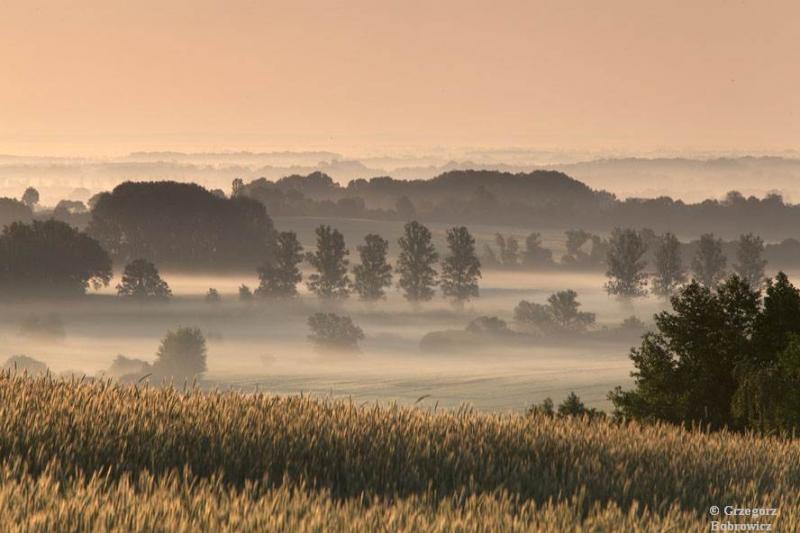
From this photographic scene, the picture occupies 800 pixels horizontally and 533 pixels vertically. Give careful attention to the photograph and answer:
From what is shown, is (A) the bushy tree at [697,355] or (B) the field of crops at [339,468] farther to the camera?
(A) the bushy tree at [697,355]

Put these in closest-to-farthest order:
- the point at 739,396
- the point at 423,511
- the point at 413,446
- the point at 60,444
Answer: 1. the point at 423,511
2. the point at 60,444
3. the point at 413,446
4. the point at 739,396

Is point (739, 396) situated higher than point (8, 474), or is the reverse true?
point (8, 474)

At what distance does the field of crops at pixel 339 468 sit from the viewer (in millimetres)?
10727

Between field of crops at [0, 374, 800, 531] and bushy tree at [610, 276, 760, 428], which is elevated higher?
field of crops at [0, 374, 800, 531]

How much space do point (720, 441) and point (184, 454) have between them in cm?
873

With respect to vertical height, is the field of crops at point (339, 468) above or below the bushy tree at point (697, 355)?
above

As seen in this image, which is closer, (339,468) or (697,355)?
(339,468)

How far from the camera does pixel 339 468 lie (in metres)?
14.4

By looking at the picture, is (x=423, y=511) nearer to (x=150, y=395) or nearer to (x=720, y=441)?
(x=150, y=395)

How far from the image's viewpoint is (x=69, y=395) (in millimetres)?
16875

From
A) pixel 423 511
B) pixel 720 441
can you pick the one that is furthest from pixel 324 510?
pixel 720 441

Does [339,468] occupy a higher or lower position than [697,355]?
higher

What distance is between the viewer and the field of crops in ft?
35.2

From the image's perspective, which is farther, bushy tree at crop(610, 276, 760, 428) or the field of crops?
bushy tree at crop(610, 276, 760, 428)
